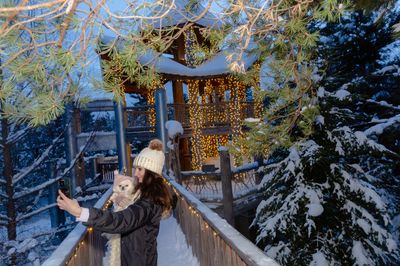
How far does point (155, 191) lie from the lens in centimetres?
304

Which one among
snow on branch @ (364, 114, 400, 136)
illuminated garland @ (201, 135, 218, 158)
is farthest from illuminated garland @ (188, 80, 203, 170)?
snow on branch @ (364, 114, 400, 136)

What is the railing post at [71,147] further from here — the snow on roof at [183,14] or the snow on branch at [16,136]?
the snow on roof at [183,14]

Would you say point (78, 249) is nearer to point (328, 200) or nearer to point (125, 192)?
point (125, 192)

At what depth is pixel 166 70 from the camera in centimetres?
1711

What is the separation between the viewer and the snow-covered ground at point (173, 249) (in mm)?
6059

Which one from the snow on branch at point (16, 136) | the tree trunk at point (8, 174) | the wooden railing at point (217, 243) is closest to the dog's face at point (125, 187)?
the wooden railing at point (217, 243)

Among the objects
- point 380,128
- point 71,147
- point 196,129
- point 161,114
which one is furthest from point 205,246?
point 196,129

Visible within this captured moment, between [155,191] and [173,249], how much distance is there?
421 cm

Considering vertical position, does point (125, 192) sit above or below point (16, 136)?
below

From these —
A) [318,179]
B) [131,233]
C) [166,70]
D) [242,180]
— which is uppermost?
[166,70]

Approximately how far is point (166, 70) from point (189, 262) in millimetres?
12435

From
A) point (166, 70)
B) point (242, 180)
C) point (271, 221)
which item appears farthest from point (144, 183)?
point (166, 70)

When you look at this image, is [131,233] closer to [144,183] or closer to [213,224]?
[144,183]

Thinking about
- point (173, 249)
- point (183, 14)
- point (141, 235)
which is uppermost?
point (183, 14)
